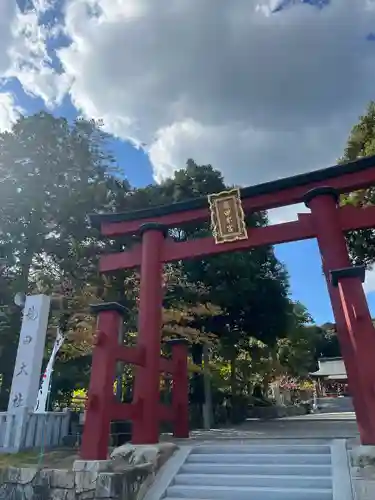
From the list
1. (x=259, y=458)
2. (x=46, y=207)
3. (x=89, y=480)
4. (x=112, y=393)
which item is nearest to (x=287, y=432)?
(x=259, y=458)

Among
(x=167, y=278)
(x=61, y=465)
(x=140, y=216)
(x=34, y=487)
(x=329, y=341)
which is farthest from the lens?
(x=329, y=341)

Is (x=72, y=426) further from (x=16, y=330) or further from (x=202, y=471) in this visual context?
(x=16, y=330)

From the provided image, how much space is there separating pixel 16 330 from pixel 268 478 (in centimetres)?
1075

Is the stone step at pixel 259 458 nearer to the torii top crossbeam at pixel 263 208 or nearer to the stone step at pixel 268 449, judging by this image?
the stone step at pixel 268 449

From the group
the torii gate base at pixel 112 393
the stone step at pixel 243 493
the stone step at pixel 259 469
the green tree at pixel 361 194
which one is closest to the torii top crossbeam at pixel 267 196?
the torii gate base at pixel 112 393

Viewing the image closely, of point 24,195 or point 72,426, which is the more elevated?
point 24,195

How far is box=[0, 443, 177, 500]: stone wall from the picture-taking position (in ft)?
16.5

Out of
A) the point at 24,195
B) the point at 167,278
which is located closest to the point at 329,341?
the point at 167,278

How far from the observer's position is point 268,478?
5.23m

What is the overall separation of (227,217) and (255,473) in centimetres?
445

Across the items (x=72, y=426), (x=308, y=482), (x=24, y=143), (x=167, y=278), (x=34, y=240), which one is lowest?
(x=308, y=482)

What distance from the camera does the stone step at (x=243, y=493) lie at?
4.72 metres

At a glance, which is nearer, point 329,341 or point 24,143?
point 24,143

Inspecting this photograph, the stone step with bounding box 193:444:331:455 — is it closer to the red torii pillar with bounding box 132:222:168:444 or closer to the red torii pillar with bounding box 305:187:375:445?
the red torii pillar with bounding box 305:187:375:445
